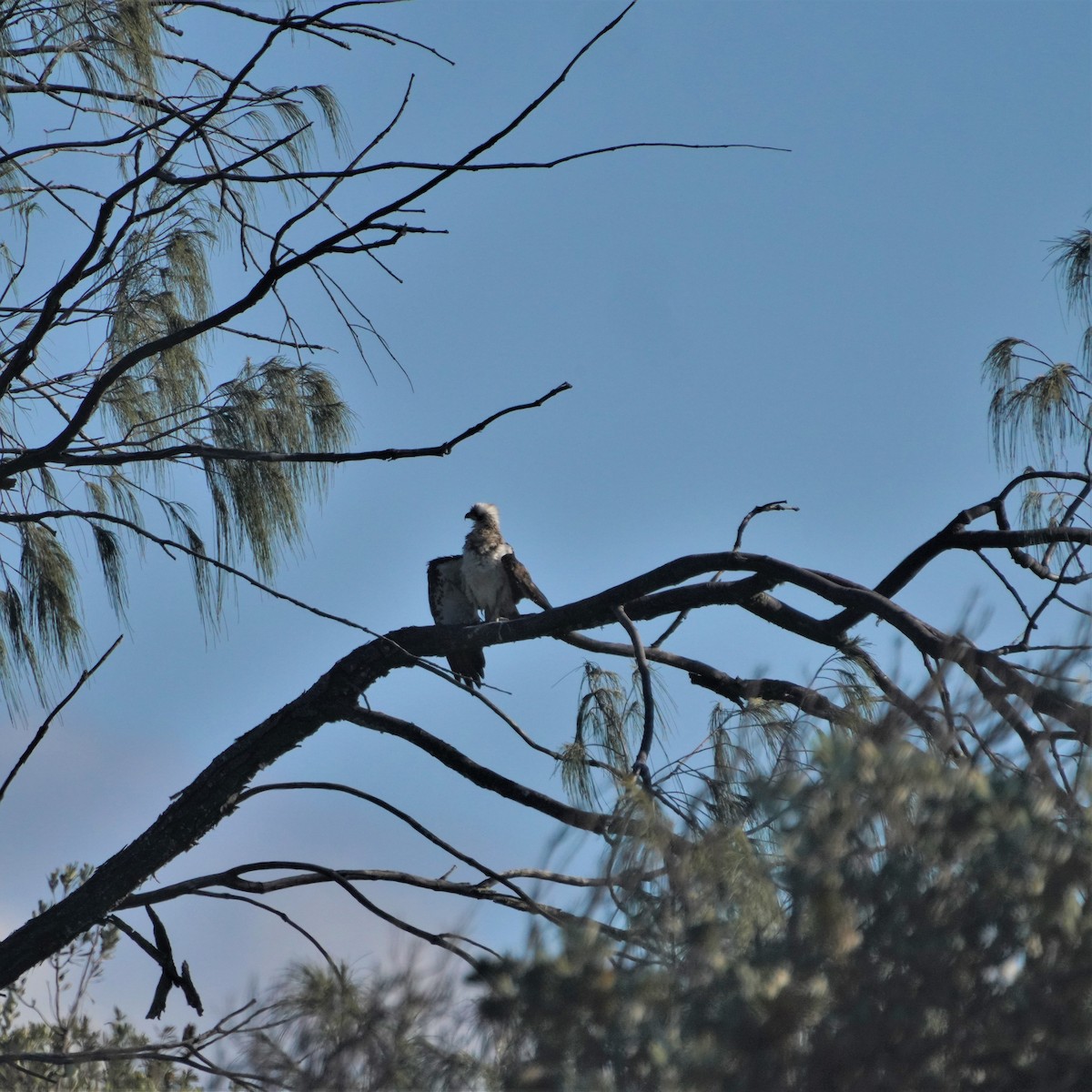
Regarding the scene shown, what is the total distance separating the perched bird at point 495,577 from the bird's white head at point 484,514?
22 cm

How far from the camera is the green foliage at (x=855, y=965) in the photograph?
1.47 m

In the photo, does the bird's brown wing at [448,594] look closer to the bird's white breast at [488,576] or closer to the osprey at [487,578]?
the osprey at [487,578]

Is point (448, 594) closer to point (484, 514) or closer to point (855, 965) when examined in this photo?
point (484, 514)

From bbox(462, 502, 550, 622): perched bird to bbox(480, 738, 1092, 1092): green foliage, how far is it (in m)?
3.62

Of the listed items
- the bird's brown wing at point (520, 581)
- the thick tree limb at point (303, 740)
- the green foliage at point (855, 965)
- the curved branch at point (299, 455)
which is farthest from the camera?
the bird's brown wing at point (520, 581)

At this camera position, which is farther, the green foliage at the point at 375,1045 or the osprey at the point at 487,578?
the osprey at the point at 487,578

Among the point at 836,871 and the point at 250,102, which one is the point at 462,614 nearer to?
the point at 250,102

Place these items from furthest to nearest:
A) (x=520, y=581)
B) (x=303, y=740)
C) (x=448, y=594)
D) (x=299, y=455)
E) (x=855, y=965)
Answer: (x=448, y=594)
(x=520, y=581)
(x=303, y=740)
(x=299, y=455)
(x=855, y=965)

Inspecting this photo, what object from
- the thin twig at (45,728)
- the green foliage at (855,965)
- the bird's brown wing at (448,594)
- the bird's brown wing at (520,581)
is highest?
the bird's brown wing at (448,594)

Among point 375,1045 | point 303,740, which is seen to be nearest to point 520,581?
point 303,740

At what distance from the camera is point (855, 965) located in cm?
151

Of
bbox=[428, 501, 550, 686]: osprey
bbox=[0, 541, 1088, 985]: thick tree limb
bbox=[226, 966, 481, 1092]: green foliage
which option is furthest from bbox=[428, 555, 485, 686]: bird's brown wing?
bbox=[226, 966, 481, 1092]: green foliage

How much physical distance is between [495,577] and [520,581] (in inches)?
4.2

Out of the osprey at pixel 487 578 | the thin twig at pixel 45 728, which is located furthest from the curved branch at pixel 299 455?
the osprey at pixel 487 578
